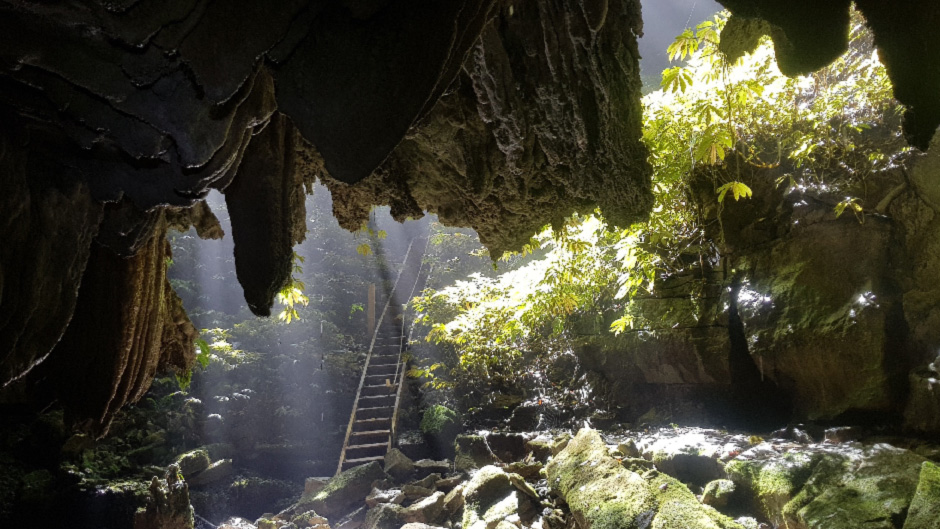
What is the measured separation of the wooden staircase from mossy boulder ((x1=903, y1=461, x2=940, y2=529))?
9.64 metres

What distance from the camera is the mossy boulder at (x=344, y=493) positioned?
30.1ft

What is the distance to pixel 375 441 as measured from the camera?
11.6 m

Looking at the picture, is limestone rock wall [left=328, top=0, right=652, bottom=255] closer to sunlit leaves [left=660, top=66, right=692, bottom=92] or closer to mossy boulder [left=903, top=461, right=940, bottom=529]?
sunlit leaves [left=660, top=66, right=692, bottom=92]

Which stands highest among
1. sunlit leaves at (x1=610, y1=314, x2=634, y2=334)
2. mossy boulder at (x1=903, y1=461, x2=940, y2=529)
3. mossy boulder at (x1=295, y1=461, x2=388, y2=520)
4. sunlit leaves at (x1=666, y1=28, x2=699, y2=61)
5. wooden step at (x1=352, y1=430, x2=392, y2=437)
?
sunlit leaves at (x1=666, y1=28, x2=699, y2=61)

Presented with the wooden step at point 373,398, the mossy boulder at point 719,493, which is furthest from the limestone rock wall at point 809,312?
the wooden step at point 373,398

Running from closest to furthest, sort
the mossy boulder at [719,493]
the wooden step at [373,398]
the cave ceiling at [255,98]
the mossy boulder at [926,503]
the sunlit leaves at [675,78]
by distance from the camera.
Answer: the cave ceiling at [255,98]
the mossy boulder at [926,503]
the sunlit leaves at [675,78]
the mossy boulder at [719,493]
the wooden step at [373,398]

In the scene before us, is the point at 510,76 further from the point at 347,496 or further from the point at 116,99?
the point at 347,496

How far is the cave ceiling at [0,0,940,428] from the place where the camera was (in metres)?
1.52

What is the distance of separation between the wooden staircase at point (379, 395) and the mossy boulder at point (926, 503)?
9635 mm

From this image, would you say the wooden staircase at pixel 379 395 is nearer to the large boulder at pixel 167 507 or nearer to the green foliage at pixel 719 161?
the large boulder at pixel 167 507

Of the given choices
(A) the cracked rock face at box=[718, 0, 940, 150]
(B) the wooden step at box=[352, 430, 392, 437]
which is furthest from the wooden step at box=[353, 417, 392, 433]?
(A) the cracked rock face at box=[718, 0, 940, 150]

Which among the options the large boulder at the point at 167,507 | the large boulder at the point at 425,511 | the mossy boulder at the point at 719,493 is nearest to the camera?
the mossy boulder at the point at 719,493

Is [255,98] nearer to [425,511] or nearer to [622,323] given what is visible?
[622,323]

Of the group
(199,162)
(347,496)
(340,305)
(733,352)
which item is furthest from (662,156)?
(340,305)
